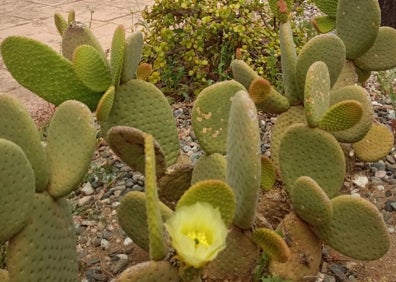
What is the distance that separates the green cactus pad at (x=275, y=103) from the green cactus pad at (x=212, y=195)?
1.26m

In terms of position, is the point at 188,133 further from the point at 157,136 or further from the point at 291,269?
the point at 291,269

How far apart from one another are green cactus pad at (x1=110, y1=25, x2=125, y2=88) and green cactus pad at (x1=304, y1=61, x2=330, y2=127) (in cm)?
71

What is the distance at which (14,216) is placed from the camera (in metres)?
1.77

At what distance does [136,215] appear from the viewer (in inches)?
84.4

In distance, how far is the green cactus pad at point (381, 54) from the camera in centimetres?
336

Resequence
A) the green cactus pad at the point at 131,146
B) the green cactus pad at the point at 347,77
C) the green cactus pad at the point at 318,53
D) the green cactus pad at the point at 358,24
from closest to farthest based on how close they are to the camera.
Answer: the green cactus pad at the point at 131,146
the green cactus pad at the point at 318,53
the green cactus pad at the point at 358,24
the green cactus pad at the point at 347,77

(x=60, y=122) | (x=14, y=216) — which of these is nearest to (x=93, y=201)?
(x=60, y=122)

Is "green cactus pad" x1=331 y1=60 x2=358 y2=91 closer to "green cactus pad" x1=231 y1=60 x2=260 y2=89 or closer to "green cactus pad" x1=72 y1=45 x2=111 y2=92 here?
"green cactus pad" x1=231 y1=60 x2=260 y2=89

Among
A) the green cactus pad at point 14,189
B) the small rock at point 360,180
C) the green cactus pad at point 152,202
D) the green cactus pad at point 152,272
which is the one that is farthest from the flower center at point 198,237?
the small rock at point 360,180

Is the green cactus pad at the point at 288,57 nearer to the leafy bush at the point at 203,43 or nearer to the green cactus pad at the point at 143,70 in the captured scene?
the green cactus pad at the point at 143,70

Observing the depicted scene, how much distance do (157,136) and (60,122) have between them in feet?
2.16

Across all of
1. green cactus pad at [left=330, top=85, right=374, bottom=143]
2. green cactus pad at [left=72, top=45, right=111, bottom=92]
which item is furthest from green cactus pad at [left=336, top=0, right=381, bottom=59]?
green cactus pad at [left=72, top=45, right=111, bottom=92]

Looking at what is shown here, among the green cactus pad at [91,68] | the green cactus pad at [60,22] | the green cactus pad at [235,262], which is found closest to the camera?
the green cactus pad at [235,262]

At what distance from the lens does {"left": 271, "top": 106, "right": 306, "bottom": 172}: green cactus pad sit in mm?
2822
